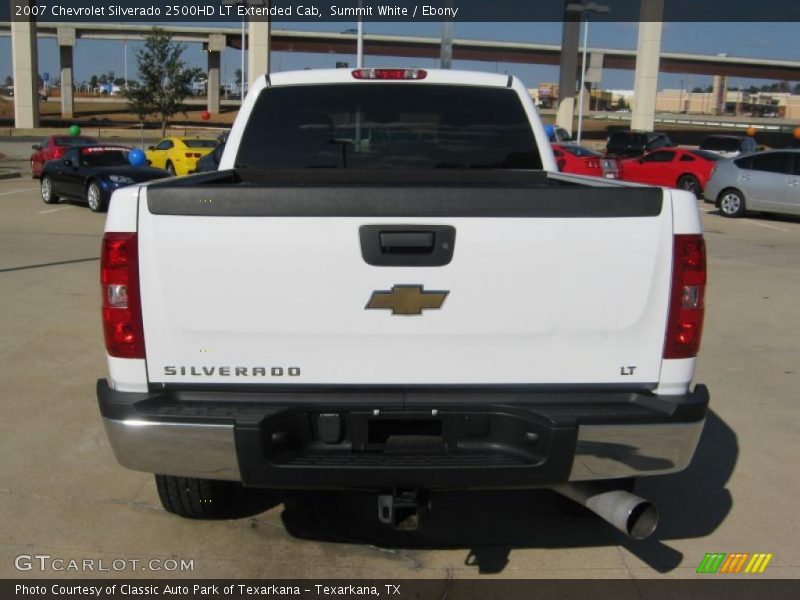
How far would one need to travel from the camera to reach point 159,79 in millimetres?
45562

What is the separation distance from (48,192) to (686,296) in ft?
61.7

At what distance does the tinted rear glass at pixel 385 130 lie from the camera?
4.87 meters

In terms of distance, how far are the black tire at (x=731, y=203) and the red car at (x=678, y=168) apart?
2.95 meters

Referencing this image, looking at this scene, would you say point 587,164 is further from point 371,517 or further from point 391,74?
point 371,517

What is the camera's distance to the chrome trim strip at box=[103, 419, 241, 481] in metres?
3.03

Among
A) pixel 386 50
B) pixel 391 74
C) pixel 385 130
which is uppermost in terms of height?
pixel 386 50

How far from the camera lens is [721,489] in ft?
15.4

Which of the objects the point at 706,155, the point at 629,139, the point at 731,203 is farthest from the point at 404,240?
the point at 629,139

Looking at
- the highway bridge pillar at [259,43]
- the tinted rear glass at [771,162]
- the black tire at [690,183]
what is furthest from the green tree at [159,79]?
the tinted rear glass at [771,162]

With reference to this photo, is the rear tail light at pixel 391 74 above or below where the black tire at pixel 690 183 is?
above

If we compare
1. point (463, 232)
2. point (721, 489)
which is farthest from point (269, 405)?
point (721, 489)

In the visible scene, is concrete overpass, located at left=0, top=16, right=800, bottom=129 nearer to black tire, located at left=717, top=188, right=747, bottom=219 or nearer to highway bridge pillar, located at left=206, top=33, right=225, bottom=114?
highway bridge pillar, located at left=206, top=33, right=225, bottom=114

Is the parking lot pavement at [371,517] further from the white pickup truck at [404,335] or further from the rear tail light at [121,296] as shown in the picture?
the rear tail light at [121,296]
